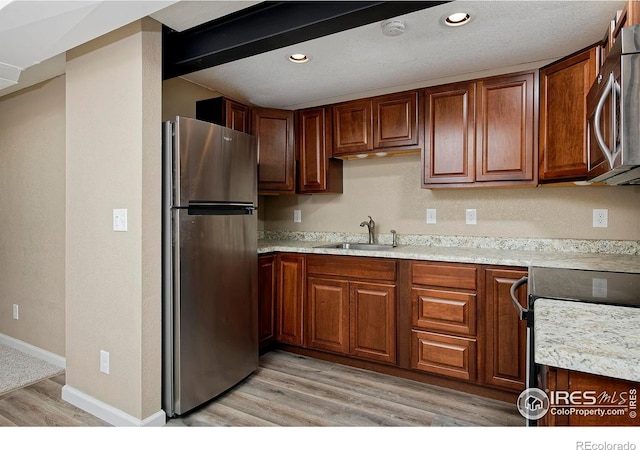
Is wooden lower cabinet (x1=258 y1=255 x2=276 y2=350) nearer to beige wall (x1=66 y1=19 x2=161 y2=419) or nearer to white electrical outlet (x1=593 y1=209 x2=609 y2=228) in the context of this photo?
beige wall (x1=66 y1=19 x2=161 y2=419)

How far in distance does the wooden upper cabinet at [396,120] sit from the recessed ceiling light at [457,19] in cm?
73

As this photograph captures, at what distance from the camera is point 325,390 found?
2.46m

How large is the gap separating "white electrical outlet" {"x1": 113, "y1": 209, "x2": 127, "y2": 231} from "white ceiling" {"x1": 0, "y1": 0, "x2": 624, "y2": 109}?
3.05 feet

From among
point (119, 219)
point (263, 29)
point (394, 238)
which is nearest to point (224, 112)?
point (263, 29)

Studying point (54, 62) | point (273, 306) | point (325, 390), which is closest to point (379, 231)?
point (273, 306)

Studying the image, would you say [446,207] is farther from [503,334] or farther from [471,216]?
[503,334]

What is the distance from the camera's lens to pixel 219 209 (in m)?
2.32

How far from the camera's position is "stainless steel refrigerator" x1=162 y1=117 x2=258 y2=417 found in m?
2.08

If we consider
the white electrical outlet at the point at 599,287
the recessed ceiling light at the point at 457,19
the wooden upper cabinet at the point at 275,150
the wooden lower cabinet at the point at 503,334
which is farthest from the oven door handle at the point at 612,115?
the wooden upper cabinet at the point at 275,150

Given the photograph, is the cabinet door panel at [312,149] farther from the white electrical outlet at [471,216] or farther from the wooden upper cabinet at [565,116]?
the wooden upper cabinet at [565,116]

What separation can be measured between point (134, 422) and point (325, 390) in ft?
3.73

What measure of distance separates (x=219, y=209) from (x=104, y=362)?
1102 mm
